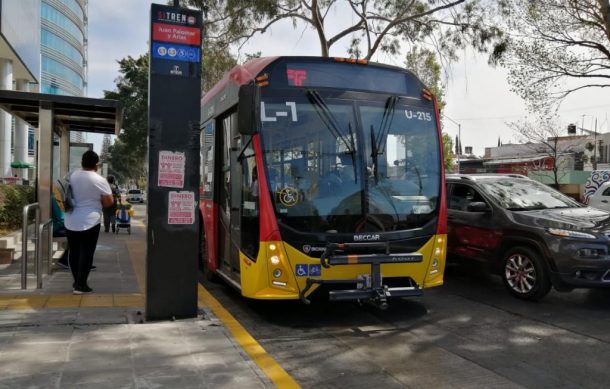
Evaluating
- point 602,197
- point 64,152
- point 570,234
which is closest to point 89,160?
point 64,152

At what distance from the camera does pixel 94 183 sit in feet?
23.0

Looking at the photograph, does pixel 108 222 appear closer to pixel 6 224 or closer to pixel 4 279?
pixel 6 224

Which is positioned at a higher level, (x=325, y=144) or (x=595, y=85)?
(x=595, y=85)

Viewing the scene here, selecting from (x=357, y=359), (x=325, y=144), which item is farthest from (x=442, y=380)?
(x=325, y=144)

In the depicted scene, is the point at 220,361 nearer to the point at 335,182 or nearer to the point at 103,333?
the point at 103,333

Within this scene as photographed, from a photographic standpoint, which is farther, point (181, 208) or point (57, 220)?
point (57, 220)

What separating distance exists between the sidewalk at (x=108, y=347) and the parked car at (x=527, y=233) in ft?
14.2

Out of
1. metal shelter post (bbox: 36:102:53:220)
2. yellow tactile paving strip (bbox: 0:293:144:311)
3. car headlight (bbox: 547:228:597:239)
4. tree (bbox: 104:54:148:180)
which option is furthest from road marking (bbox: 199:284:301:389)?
tree (bbox: 104:54:148:180)

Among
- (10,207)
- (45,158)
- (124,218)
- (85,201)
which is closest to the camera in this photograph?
(85,201)

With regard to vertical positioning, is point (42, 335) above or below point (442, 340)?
above

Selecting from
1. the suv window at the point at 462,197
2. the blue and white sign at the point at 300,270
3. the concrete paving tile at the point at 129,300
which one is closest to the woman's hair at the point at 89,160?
the concrete paving tile at the point at 129,300

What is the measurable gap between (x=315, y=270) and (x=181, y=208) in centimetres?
158

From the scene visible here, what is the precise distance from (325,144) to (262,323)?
7.18ft

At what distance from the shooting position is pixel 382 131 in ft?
21.2
